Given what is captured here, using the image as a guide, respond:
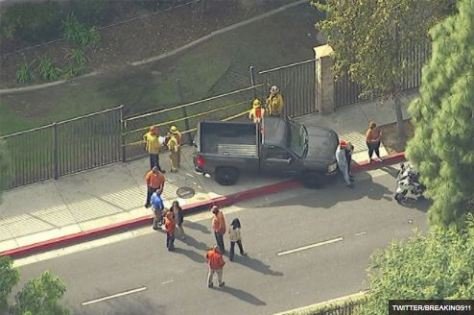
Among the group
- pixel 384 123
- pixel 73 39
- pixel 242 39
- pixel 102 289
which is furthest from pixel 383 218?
pixel 73 39

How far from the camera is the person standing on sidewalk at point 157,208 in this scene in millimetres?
30078

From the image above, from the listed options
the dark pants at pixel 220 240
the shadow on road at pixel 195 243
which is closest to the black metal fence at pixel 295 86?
the shadow on road at pixel 195 243

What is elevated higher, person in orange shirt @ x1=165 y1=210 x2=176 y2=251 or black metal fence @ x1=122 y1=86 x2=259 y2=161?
black metal fence @ x1=122 y1=86 x2=259 y2=161

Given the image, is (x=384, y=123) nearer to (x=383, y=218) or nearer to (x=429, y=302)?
(x=383, y=218)

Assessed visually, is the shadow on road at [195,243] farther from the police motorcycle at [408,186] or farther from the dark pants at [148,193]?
the police motorcycle at [408,186]

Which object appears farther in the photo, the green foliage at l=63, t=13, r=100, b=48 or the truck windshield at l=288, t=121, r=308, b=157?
the green foliage at l=63, t=13, r=100, b=48

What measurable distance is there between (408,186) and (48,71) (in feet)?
38.0

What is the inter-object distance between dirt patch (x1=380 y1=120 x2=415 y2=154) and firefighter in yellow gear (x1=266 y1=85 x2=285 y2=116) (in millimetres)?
2876

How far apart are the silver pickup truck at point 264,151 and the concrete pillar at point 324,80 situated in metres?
2.38

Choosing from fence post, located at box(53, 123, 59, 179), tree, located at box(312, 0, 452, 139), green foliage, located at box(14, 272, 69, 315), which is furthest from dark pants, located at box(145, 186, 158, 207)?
green foliage, located at box(14, 272, 69, 315)

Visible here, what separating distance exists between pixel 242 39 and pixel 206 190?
23.8 ft

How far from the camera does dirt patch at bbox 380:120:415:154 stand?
3338 cm

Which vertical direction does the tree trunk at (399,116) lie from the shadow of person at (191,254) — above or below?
above

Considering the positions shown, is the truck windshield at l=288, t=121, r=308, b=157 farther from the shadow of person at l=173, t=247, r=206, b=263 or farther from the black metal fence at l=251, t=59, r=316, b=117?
the shadow of person at l=173, t=247, r=206, b=263
